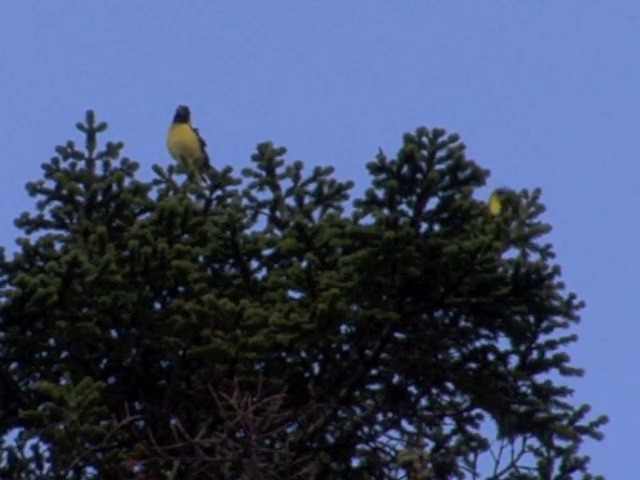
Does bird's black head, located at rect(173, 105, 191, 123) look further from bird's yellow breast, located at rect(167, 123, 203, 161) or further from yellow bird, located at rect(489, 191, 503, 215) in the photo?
yellow bird, located at rect(489, 191, 503, 215)

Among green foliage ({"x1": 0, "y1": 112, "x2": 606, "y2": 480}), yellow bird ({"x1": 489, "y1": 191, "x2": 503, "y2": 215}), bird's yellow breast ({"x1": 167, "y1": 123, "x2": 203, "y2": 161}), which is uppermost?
bird's yellow breast ({"x1": 167, "y1": 123, "x2": 203, "y2": 161})

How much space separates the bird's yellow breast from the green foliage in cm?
665

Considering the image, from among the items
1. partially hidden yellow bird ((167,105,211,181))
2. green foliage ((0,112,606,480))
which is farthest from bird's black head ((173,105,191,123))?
green foliage ((0,112,606,480))

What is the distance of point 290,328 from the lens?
13930 mm

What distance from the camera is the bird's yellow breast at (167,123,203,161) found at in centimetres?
2209

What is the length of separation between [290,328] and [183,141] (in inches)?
340

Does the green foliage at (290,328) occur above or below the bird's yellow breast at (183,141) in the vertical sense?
below

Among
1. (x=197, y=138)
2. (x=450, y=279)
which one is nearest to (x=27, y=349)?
(x=450, y=279)

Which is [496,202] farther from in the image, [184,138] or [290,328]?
[184,138]

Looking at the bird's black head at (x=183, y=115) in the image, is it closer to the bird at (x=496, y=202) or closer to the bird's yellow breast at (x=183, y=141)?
the bird's yellow breast at (x=183, y=141)

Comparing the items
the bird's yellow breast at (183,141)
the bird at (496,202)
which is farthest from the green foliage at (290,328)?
the bird's yellow breast at (183,141)

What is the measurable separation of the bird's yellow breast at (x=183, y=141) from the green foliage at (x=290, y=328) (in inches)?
262

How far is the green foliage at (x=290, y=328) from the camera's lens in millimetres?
13859

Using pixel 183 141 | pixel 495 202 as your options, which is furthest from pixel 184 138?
pixel 495 202
